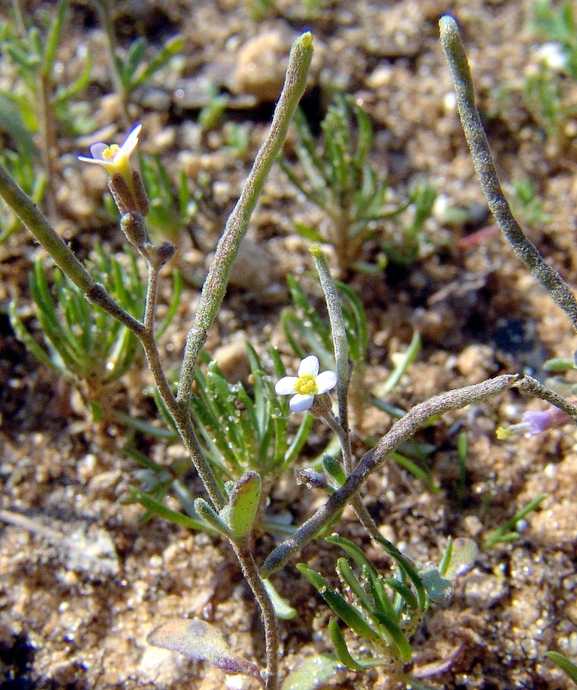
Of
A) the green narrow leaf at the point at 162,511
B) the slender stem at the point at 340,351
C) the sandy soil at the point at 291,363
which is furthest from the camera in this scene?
the sandy soil at the point at 291,363

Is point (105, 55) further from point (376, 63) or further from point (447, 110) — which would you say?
point (447, 110)

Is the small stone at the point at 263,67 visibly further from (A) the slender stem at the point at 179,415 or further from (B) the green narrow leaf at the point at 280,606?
(B) the green narrow leaf at the point at 280,606

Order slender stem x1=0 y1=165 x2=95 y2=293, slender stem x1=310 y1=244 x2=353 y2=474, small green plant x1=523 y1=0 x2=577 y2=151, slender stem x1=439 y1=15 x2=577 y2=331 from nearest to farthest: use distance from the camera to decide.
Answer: slender stem x1=0 y1=165 x2=95 y2=293 < slender stem x1=439 y1=15 x2=577 y2=331 < slender stem x1=310 y1=244 x2=353 y2=474 < small green plant x1=523 y1=0 x2=577 y2=151

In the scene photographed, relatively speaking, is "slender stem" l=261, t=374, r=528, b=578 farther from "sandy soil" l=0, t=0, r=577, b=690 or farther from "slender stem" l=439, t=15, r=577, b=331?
"sandy soil" l=0, t=0, r=577, b=690

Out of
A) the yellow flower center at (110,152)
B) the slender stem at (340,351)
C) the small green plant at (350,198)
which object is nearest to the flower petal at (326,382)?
the slender stem at (340,351)

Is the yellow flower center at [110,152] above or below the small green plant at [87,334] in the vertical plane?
above

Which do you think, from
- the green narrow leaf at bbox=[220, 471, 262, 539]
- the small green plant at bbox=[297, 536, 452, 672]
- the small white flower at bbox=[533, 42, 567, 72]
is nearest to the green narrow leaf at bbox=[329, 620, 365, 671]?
the small green plant at bbox=[297, 536, 452, 672]

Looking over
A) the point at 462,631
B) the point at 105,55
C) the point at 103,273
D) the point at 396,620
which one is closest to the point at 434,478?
the point at 462,631
